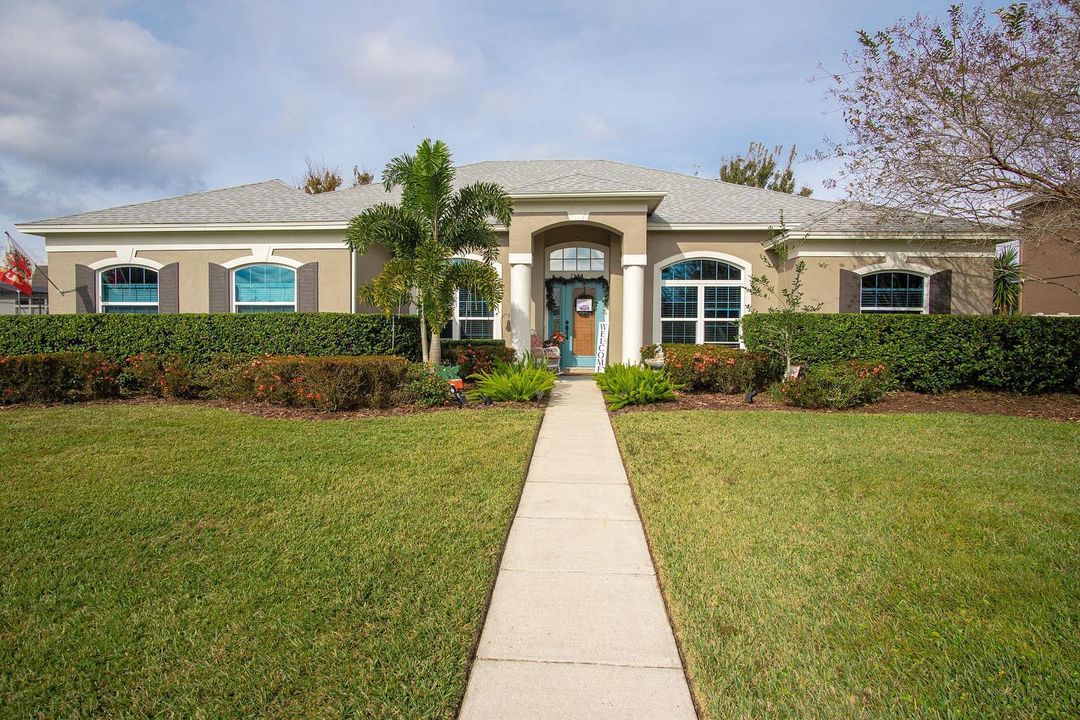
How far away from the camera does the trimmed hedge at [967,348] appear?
1024 cm

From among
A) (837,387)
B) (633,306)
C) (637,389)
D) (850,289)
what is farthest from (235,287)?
(850,289)

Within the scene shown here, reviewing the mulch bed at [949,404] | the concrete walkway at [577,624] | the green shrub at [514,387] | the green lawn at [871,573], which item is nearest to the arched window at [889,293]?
the mulch bed at [949,404]

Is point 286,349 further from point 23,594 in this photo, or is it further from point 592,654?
point 592,654

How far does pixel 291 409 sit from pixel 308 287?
5.26 meters

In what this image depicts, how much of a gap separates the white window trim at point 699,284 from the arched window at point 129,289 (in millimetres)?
12415

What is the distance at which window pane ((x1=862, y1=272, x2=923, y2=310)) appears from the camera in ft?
44.5

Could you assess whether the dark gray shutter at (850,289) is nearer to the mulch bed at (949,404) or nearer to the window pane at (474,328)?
the mulch bed at (949,404)

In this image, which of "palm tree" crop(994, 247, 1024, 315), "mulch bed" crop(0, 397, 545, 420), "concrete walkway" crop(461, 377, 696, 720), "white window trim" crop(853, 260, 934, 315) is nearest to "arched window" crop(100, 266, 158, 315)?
"mulch bed" crop(0, 397, 545, 420)

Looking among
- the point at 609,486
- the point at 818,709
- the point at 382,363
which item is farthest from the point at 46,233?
the point at 818,709

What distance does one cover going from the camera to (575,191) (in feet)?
42.5

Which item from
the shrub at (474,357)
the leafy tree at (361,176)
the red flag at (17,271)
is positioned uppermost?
the leafy tree at (361,176)

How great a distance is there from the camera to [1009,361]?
33.9ft

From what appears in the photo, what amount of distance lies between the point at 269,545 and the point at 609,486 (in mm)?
3092

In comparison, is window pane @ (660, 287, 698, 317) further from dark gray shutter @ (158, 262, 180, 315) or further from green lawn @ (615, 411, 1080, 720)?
dark gray shutter @ (158, 262, 180, 315)
